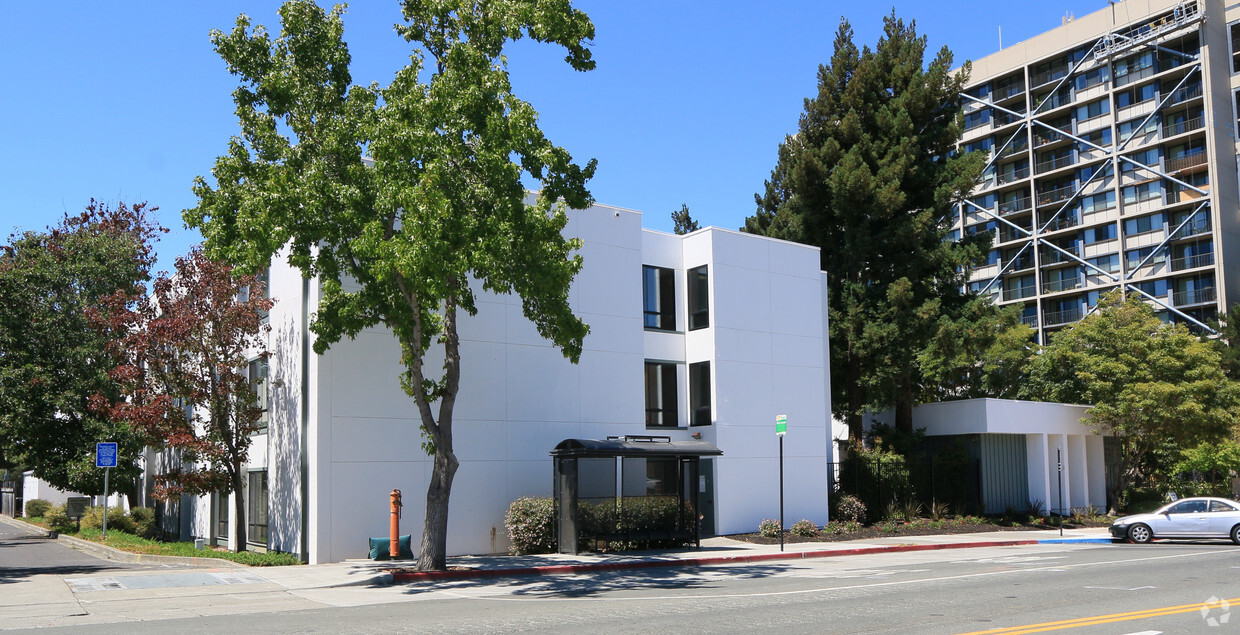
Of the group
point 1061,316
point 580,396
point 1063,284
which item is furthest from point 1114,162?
point 580,396

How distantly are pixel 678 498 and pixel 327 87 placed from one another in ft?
41.5

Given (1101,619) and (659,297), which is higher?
(659,297)

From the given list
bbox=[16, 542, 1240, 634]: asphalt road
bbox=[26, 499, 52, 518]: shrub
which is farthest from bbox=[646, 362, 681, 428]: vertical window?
bbox=[26, 499, 52, 518]: shrub

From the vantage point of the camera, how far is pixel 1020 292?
260 feet

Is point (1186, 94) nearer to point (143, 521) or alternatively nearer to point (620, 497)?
point (620, 497)

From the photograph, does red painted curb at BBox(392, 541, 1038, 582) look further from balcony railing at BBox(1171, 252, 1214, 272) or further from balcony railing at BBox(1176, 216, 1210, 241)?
balcony railing at BBox(1176, 216, 1210, 241)

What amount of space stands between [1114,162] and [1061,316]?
12324 millimetres

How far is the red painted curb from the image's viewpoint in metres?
18.2

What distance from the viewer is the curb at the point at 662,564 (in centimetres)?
1819

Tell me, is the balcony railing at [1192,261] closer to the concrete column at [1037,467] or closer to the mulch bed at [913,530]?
the concrete column at [1037,467]

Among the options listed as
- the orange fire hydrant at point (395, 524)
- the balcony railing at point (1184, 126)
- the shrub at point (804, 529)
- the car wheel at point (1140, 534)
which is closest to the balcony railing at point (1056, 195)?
the balcony railing at point (1184, 126)

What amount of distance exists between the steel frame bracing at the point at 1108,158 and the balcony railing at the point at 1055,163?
0.69 meters

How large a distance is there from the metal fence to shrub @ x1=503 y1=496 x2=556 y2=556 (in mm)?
11326

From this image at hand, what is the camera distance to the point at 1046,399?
4097 centimetres
